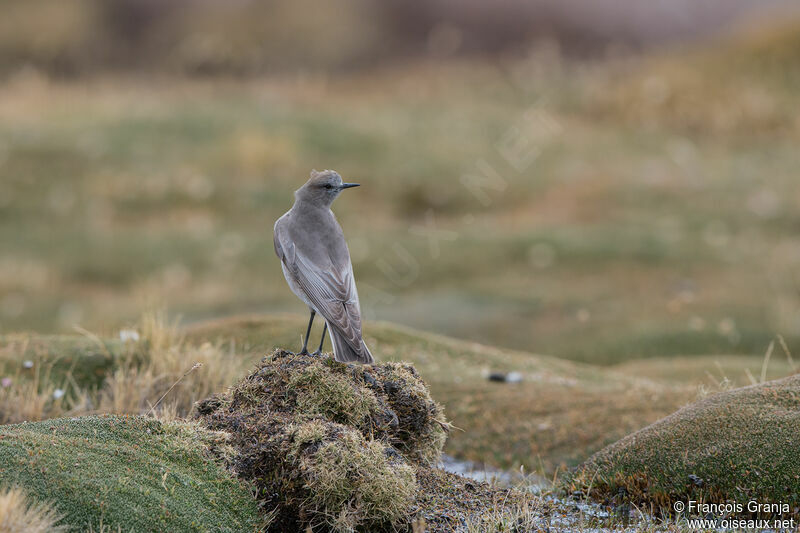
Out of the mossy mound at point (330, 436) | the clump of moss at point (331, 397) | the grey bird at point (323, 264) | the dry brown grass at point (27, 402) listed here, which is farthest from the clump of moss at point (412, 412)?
the dry brown grass at point (27, 402)

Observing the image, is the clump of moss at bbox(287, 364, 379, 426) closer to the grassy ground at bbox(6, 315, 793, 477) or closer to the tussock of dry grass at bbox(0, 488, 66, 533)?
the grassy ground at bbox(6, 315, 793, 477)

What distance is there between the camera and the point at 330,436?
265 inches

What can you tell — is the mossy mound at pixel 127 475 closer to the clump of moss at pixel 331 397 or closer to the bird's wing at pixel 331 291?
the clump of moss at pixel 331 397

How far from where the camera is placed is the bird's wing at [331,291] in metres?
6.88

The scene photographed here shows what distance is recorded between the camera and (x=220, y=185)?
30.2m

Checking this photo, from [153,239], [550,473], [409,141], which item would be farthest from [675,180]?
[550,473]

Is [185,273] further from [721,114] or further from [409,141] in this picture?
[721,114]

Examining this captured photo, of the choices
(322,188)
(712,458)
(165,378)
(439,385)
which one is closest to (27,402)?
(165,378)

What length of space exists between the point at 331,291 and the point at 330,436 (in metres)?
1.12

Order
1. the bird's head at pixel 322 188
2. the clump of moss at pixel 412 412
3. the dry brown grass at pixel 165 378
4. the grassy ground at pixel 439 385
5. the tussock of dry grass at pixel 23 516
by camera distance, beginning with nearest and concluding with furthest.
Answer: the tussock of dry grass at pixel 23 516
the bird's head at pixel 322 188
the clump of moss at pixel 412 412
the dry brown grass at pixel 165 378
the grassy ground at pixel 439 385

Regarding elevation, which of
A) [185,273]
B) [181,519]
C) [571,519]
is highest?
[181,519]

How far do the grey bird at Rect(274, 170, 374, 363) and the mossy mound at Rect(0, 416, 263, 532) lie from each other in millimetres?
1261

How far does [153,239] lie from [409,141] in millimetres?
12409

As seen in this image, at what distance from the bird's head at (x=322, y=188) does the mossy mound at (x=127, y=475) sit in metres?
2.05
